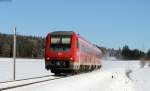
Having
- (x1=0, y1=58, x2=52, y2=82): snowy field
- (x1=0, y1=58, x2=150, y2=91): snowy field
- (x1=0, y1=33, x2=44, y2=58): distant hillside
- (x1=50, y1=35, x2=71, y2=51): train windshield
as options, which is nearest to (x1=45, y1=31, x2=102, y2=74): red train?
(x1=50, y1=35, x2=71, y2=51): train windshield

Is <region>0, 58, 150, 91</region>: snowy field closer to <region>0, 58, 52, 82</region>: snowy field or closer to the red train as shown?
<region>0, 58, 52, 82</region>: snowy field

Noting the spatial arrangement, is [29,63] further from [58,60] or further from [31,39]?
[31,39]

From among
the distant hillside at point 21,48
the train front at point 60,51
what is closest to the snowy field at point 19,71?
the train front at point 60,51

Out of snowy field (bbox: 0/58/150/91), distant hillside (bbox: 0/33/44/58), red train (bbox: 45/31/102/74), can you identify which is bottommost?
snowy field (bbox: 0/58/150/91)

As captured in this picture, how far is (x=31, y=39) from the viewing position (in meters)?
146

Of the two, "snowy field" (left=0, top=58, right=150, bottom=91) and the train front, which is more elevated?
the train front

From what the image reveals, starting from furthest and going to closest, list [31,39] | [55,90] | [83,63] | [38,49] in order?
[31,39] < [38,49] < [83,63] < [55,90]

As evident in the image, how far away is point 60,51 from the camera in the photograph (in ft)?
119

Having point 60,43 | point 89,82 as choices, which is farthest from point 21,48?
point 89,82

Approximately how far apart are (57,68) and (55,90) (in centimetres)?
1715

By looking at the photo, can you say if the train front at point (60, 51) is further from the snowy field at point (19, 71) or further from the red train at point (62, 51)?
the snowy field at point (19, 71)

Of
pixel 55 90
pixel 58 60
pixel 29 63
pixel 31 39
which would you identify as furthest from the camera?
pixel 31 39

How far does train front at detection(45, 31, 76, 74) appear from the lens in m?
36.0

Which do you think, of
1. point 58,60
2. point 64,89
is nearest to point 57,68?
point 58,60
